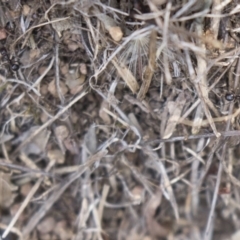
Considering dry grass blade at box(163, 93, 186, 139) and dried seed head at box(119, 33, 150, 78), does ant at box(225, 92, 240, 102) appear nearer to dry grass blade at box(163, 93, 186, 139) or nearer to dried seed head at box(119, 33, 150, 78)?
dry grass blade at box(163, 93, 186, 139)

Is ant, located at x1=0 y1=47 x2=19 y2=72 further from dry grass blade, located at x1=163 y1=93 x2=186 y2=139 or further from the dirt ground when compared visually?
dry grass blade, located at x1=163 y1=93 x2=186 y2=139

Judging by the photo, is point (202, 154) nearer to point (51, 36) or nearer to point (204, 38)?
point (204, 38)

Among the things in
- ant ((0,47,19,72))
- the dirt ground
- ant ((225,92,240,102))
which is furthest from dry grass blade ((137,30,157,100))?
ant ((0,47,19,72))

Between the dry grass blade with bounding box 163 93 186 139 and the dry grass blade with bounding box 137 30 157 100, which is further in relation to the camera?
A: the dry grass blade with bounding box 163 93 186 139

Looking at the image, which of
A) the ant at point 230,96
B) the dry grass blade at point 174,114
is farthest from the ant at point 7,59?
the ant at point 230,96

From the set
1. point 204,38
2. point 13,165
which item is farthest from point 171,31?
point 13,165

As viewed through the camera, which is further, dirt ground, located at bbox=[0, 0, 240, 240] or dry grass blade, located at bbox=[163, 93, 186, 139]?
dry grass blade, located at bbox=[163, 93, 186, 139]

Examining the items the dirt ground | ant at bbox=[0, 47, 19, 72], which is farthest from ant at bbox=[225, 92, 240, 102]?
ant at bbox=[0, 47, 19, 72]

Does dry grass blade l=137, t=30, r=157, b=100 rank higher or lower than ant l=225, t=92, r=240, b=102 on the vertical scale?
higher

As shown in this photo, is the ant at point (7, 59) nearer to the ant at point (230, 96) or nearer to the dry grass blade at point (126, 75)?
the dry grass blade at point (126, 75)
